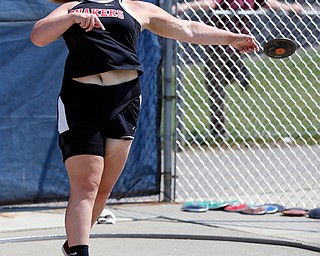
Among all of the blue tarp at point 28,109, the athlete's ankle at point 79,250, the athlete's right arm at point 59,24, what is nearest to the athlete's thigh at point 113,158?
the athlete's ankle at point 79,250

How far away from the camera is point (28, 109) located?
7.13 meters

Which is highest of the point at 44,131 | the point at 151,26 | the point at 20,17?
the point at 20,17

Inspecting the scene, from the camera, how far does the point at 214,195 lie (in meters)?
8.05

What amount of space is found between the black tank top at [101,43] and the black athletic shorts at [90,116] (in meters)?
0.10

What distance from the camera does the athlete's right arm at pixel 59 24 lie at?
4258 mm

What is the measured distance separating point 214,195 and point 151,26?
3.41 m

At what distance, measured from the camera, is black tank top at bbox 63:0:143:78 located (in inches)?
175

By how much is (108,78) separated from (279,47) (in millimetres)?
1232

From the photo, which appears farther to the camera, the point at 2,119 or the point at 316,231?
the point at 2,119

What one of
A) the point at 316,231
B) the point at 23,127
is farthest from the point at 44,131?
the point at 316,231

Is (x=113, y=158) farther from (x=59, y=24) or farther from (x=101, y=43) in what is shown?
(x=59, y=24)

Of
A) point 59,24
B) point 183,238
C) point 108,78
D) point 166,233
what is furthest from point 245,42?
point 166,233

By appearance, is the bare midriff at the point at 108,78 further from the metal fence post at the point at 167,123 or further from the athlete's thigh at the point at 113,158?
the metal fence post at the point at 167,123

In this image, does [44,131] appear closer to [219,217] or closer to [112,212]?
[112,212]
